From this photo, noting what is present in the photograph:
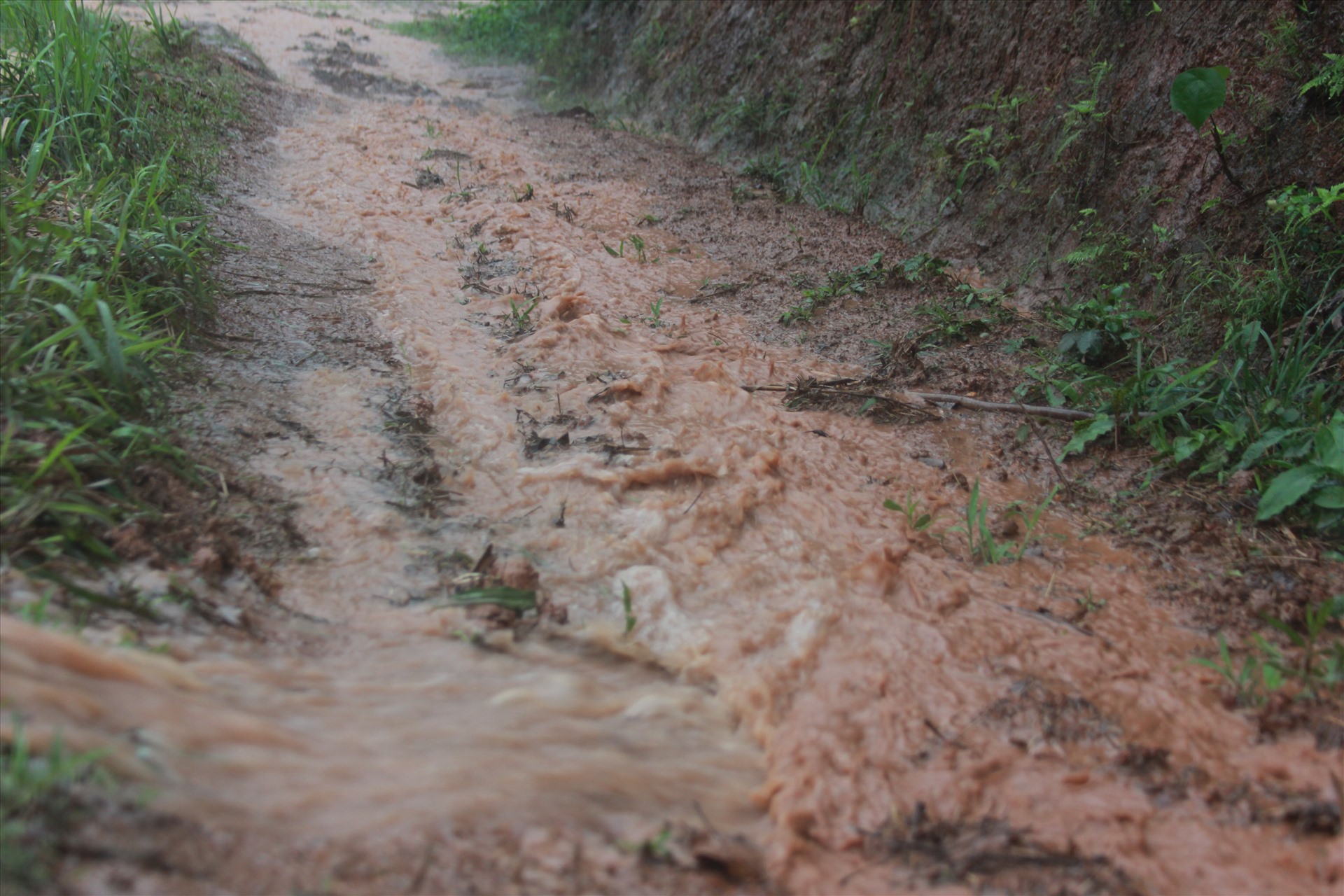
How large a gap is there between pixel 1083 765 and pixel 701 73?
24.6ft

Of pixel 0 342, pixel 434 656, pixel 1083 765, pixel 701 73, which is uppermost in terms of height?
pixel 701 73

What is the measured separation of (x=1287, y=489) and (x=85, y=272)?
4413 mm

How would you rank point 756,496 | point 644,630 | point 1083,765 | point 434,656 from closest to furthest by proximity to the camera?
point 1083,765 → point 434,656 → point 644,630 → point 756,496

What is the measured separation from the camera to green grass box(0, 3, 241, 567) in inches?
86.8

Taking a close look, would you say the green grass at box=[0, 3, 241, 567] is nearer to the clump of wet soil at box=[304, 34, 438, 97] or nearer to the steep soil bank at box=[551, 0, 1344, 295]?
the clump of wet soil at box=[304, 34, 438, 97]

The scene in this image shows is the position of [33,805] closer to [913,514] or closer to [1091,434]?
[913,514]

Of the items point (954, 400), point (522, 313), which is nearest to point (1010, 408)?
point (954, 400)

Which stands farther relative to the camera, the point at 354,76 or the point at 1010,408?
the point at 354,76

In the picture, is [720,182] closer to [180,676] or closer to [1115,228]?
[1115,228]

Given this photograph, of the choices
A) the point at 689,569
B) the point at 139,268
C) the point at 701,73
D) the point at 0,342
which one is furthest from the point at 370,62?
the point at 689,569

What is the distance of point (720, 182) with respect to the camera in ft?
21.5

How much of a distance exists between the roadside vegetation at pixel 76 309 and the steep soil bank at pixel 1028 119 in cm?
407

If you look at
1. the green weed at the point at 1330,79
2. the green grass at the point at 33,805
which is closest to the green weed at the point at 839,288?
the green weed at the point at 1330,79

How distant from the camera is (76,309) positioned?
2803 mm
